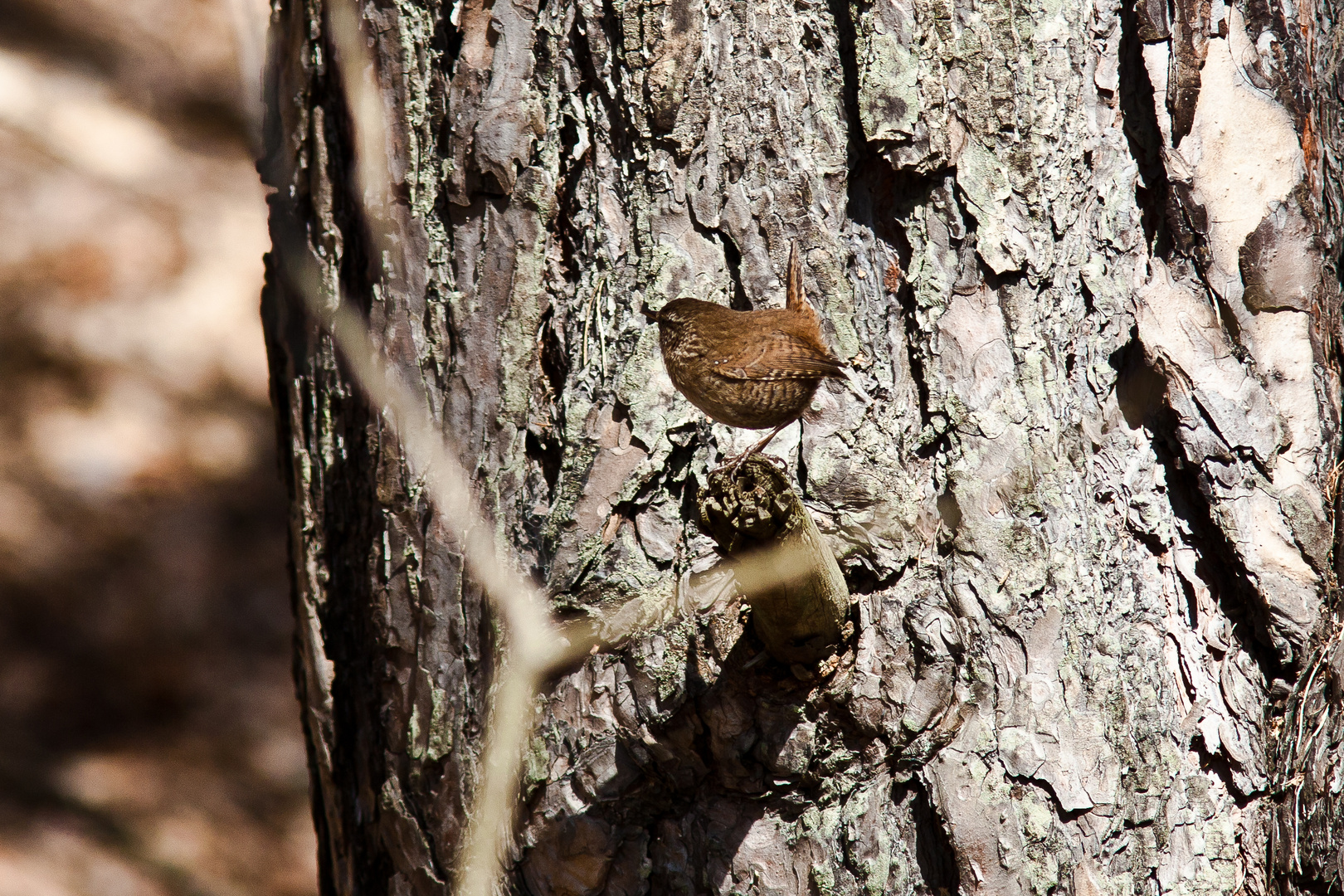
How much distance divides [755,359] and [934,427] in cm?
35

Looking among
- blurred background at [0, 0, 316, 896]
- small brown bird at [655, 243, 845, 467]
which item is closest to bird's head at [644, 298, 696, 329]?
small brown bird at [655, 243, 845, 467]

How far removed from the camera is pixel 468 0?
2002mm

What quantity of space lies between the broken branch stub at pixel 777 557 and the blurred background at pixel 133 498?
13.3ft

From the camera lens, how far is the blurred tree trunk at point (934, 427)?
1.79m

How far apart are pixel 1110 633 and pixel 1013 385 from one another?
1.57ft

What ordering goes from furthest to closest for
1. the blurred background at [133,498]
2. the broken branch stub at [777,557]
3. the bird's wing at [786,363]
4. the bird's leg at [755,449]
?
the blurred background at [133,498]
the bird's wing at [786,363]
the bird's leg at [755,449]
the broken branch stub at [777,557]

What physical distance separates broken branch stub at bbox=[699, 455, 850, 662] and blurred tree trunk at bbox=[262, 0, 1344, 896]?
0.12 m

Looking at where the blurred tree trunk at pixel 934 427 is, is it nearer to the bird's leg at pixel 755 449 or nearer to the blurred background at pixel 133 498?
the bird's leg at pixel 755 449

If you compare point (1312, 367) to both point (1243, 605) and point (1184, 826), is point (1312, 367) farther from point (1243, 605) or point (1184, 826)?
point (1184, 826)

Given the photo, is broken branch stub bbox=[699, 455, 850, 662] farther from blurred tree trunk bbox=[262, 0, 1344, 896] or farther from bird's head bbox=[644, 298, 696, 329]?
bird's head bbox=[644, 298, 696, 329]

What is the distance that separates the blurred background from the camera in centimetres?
469

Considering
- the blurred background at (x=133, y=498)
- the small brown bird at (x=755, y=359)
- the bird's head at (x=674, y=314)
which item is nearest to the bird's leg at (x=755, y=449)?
the small brown bird at (x=755, y=359)

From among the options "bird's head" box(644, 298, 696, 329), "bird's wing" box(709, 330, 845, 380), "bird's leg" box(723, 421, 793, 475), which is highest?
"bird's head" box(644, 298, 696, 329)

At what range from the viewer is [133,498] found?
5285mm
